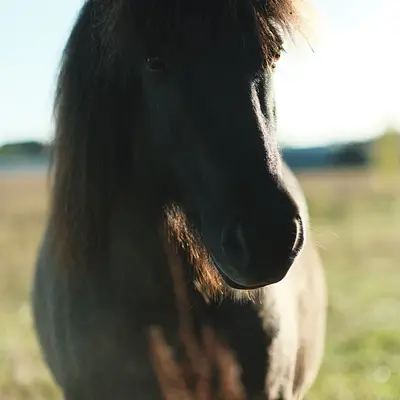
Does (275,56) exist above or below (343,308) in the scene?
above

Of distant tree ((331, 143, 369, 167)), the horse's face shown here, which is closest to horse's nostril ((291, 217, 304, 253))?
the horse's face

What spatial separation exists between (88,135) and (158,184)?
0.78ft

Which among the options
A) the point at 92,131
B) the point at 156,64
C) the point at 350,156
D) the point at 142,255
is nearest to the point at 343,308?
the point at 142,255

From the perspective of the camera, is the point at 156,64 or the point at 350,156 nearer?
the point at 156,64

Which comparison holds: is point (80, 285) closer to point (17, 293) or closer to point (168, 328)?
point (168, 328)

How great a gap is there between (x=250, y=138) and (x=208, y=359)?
0.66 m

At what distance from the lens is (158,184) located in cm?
163

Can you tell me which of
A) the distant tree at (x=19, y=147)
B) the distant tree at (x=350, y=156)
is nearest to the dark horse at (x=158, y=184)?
the distant tree at (x=19, y=147)

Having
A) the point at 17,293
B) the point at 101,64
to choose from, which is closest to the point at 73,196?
the point at 101,64

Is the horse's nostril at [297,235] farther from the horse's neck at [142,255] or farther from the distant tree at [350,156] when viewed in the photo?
the distant tree at [350,156]

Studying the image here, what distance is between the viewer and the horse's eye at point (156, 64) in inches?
56.3

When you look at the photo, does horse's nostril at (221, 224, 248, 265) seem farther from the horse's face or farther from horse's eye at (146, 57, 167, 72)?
horse's eye at (146, 57, 167, 72)

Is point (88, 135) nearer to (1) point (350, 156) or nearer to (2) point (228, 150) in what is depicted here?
(2) point (228, 150)

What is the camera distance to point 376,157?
19719mm
